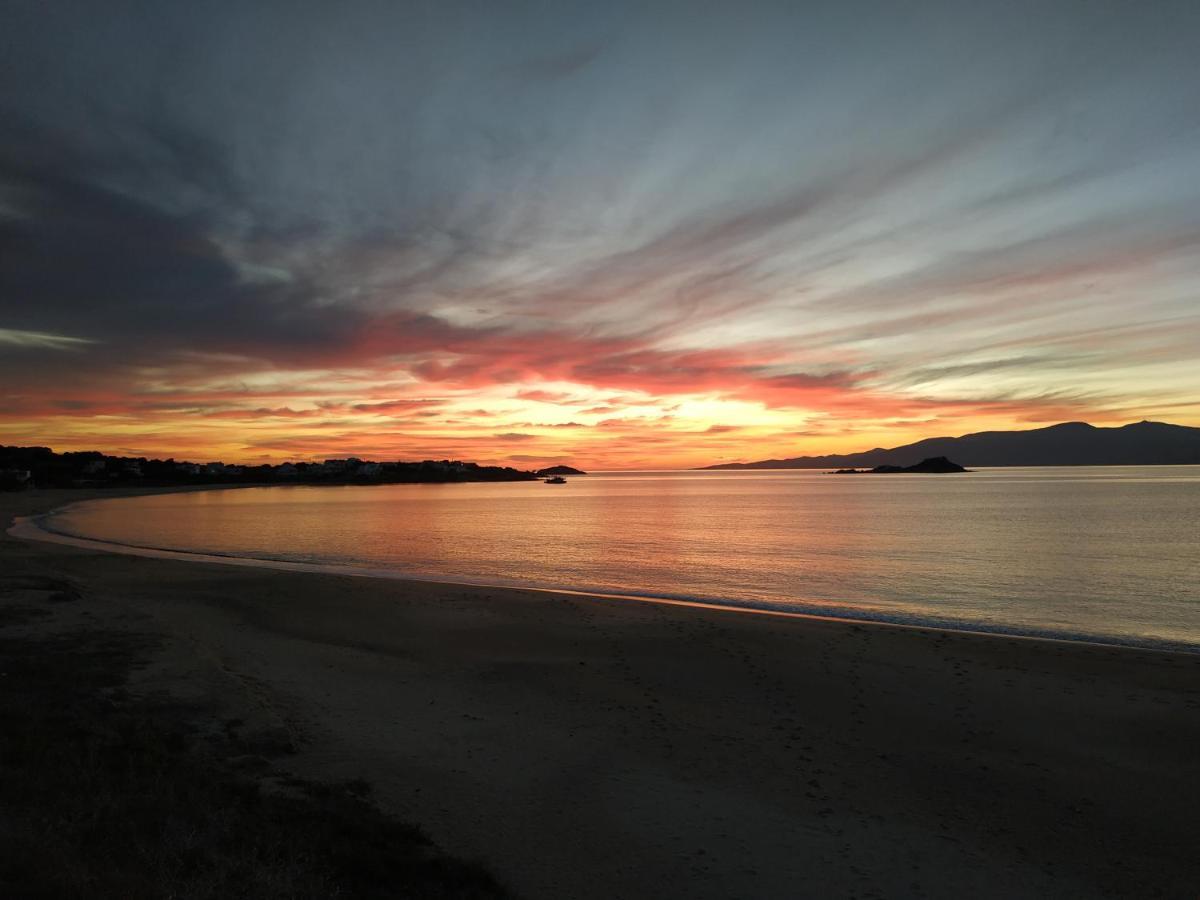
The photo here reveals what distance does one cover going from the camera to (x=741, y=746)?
10930 millimetres

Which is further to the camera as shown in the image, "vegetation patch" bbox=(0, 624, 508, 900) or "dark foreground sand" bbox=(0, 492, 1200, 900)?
"dark foreground sand" bbox=(0, 492, 1200, 900)

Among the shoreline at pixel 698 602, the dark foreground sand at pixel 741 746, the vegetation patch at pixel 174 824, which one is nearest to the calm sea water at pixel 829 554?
the shoreline at pixel 698 602

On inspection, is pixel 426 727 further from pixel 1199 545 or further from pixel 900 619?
pixel 1199 545

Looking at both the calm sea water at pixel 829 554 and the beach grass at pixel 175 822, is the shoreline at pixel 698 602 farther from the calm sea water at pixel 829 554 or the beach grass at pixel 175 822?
the beach grass at pixel 175 822

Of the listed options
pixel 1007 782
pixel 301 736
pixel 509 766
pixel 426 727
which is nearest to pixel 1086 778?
pixel 1007 782

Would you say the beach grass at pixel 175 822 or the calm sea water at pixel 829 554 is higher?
the beach grass at pixel 175 822

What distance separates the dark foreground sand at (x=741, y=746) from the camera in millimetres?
7625

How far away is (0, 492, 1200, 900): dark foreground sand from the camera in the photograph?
7.62 m

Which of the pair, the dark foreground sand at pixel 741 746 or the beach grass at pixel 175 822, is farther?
the dark foreground sand at pixel 741 746

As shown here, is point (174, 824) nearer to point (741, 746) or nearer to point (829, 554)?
point (741, 746)

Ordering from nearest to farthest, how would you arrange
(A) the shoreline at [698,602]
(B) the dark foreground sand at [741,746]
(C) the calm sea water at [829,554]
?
(B) the dark foreground sand at [741,746] → (A) the shoreline at [698,602] → (C) the calm sea water at [829,554]

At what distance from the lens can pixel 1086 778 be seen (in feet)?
32.3

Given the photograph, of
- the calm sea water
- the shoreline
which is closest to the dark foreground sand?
the shoreline

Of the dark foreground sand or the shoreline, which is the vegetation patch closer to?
the dark foreground sand
